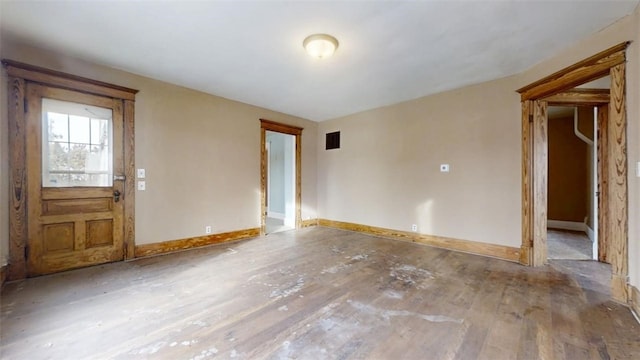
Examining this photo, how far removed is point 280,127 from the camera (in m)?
5.22

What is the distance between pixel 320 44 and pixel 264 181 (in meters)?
2.95

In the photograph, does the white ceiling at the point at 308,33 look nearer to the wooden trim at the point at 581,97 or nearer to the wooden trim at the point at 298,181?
the wooden trim at the point at 581,97

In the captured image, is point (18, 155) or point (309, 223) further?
point (309, 223)

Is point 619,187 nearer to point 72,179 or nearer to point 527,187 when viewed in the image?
point 527,187

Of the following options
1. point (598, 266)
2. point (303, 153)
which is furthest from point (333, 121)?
point (598, 266)

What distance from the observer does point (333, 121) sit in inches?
226

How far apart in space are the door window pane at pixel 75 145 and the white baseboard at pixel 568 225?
8431mm

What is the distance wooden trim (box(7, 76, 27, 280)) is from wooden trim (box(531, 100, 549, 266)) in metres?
5.83

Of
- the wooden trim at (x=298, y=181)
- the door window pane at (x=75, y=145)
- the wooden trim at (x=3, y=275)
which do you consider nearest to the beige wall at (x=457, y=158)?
the wooden trim at (x=298, y=181)

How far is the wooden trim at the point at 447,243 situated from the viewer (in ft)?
11.2

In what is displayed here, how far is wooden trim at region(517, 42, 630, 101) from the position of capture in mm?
2297

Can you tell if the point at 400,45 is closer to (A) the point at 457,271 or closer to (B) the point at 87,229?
(A) the point at 457,271

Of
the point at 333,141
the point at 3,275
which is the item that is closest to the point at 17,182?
the point at 3,275

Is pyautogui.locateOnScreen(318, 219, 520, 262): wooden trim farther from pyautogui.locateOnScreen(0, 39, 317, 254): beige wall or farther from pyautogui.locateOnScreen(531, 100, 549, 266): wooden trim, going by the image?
pyautogui.locateOnScreen(0, 39, 317, 254): beige wall
